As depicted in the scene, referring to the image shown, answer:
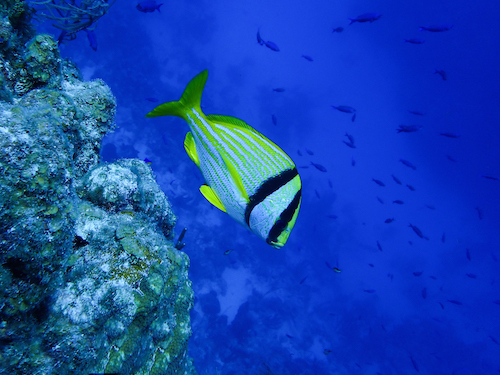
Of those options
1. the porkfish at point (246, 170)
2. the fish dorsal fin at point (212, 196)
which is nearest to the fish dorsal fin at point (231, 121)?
the porkfish at point (246, 170)

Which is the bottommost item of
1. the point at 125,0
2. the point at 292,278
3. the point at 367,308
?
the point at 367,308

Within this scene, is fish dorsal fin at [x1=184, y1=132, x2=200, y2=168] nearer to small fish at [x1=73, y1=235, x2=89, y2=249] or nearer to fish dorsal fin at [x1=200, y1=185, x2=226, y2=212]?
fish dorsal fin at [x1=200, y1=185, x2=226, y2=212]

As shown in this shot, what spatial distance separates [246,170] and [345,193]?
3878 centimetres

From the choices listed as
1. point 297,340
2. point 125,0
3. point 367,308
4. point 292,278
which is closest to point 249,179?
point 297,340

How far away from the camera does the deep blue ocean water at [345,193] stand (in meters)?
16.8

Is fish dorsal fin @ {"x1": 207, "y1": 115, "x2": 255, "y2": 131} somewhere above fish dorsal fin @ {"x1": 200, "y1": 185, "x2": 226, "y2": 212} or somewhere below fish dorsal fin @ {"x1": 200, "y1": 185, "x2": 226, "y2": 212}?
above

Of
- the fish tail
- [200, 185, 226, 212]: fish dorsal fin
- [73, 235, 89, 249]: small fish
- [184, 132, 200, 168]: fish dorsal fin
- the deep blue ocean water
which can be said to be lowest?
the deep blue ocean water

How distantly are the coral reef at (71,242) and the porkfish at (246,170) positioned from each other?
64cm

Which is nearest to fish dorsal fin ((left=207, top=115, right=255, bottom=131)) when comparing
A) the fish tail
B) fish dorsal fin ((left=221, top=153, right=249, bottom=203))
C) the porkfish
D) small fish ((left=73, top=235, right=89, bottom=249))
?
the porkfish

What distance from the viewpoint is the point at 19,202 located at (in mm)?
901

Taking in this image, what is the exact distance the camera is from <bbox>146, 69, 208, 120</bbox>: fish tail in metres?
1.30

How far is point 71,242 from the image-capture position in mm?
1128

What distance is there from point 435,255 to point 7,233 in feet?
139

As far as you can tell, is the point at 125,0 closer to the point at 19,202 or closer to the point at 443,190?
the point at 19,202
